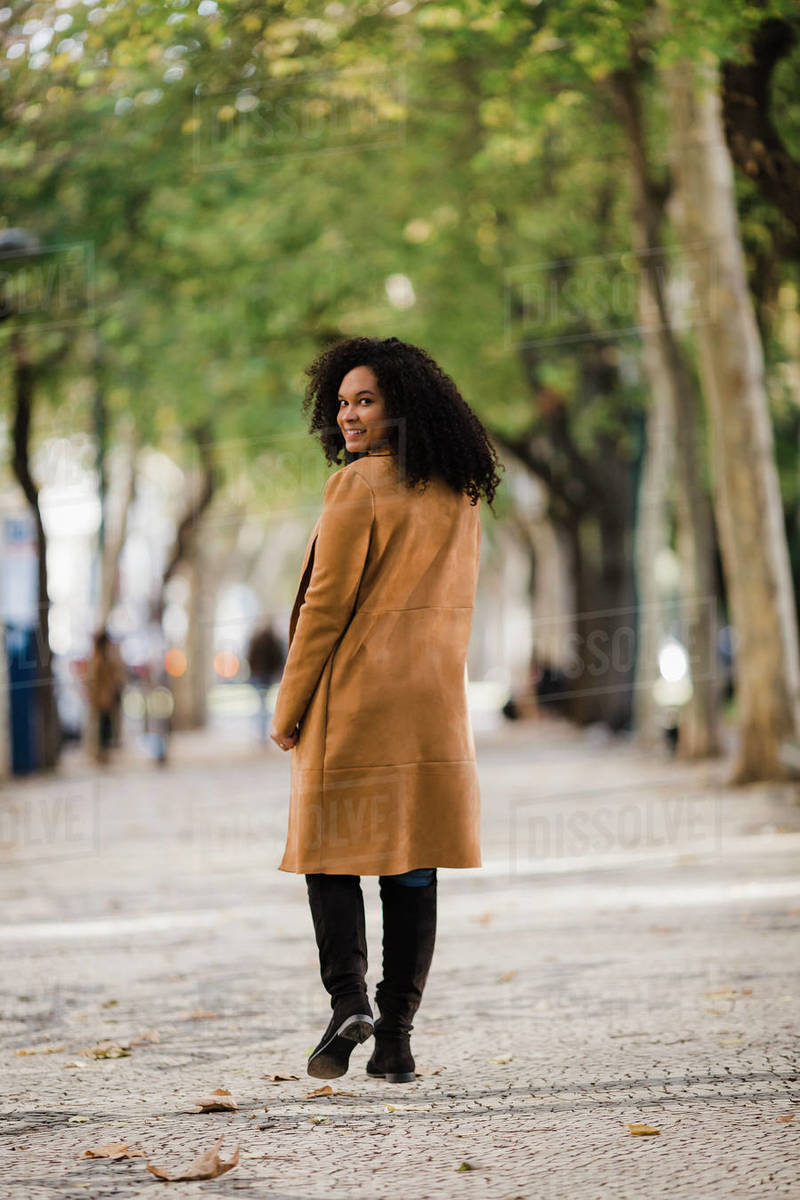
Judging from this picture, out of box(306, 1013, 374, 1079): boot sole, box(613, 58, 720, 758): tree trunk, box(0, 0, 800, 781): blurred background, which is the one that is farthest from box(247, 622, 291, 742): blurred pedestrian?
box(306, 1013, 374, 1079): boot sole

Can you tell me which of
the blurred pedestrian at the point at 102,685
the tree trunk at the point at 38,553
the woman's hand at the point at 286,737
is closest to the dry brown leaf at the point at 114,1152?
the woman's hand at the point at 286,737

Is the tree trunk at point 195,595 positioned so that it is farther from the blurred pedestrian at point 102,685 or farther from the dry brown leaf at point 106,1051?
the dry brown leaf at point 106,1051

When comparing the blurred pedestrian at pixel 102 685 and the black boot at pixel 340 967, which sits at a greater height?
the blurred pedestrian at pixel 102 685

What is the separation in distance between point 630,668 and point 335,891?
22.4m

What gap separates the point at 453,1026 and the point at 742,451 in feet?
33.5

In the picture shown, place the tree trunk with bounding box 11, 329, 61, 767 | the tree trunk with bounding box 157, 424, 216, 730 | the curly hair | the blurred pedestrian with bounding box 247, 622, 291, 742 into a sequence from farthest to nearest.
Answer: the tree trunk with bounding box 157, 424, 216, 730
the blurred pedestrian with bounding box 247, 622, 291, 742
the tree trunk with bounding box 11, 329, 61, 767
the curly hair

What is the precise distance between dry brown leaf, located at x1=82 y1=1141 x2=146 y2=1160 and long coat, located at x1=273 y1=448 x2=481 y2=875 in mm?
858

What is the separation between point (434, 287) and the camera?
935 inches

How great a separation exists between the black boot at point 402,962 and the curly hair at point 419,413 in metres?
1.12

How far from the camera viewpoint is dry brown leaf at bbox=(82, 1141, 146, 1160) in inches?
164

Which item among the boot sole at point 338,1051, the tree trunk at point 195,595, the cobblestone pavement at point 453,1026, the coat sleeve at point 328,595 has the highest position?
the tree trunk at point 195,595

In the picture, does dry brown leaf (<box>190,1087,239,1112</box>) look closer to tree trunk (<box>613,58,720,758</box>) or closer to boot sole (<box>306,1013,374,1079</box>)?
boot sole (<box>306,1013,374,1079</box>)

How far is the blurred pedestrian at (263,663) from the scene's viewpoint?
25.3 m

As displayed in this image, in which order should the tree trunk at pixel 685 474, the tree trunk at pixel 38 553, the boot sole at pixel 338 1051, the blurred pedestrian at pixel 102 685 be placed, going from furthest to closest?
the blurred pedestrian at pixel 102 685
the tree trunk at pixel 38 553
the tree trunk at pixel 685 474
the boot sole at pixel 338 1051
